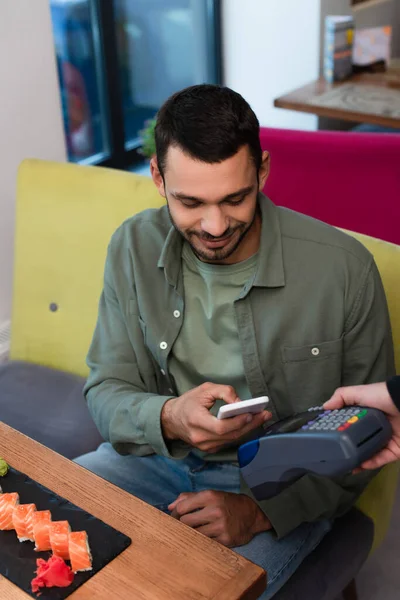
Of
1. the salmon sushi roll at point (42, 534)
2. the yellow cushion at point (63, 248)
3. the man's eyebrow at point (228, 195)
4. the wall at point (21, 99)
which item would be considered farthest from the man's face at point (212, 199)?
Answer: the wall at point (21, 99)

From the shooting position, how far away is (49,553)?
1.03m

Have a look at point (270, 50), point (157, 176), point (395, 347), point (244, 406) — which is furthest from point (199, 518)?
point (270, 50)

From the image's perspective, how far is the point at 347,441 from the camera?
1.02 meters

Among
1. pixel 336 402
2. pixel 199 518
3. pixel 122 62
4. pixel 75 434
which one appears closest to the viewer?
pixel 336 402

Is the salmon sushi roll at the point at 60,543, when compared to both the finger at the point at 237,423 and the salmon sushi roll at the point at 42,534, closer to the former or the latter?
the salmon sushi roll at the point at 42,534

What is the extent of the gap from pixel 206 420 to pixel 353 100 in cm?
204

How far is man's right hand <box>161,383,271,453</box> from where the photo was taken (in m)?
1.17

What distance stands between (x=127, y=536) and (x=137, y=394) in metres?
0.39

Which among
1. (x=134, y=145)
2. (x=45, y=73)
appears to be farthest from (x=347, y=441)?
(x=134, y=145)

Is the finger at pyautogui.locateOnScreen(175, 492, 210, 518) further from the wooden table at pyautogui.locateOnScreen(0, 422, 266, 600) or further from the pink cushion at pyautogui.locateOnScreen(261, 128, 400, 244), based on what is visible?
the pink cushion at pyautogui.locateOnScreen(261, 128, 400, 244)

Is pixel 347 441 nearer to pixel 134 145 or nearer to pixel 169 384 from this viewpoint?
pixel 169 384

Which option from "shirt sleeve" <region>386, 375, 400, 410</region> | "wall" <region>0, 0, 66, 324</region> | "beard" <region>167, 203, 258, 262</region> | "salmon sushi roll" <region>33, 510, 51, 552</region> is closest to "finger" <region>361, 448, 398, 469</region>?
"shirt sleeve" <region>386, 375, 400, 410</region>

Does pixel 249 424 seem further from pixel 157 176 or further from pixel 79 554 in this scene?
pixel 157 176

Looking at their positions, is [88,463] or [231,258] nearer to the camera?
[231,258]
